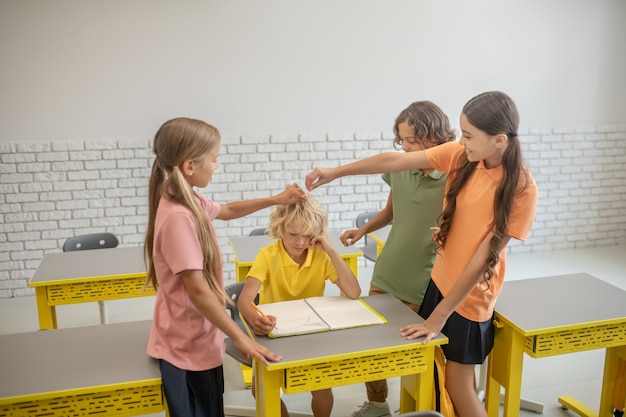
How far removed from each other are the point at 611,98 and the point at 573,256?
1.67 meters

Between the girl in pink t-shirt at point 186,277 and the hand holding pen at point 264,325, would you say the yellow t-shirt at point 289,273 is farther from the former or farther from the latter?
the girl in pink t-shirt at point 186,277

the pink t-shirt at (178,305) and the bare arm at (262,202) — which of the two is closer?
the pink t-shirt at (178,305)

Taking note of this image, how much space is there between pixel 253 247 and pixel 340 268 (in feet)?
4.05

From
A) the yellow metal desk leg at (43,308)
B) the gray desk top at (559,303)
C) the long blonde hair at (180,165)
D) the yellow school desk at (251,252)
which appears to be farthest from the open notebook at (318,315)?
the yellow metal desk leg at (43,308)

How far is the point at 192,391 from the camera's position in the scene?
194 centimetres

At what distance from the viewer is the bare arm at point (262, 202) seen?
2307 mm

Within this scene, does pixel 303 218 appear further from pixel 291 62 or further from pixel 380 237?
pixel 291 62

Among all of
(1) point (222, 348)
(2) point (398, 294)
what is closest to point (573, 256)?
(2) point (398, 294)

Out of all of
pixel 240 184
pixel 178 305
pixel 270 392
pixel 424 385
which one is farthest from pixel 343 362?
pixel 240 184

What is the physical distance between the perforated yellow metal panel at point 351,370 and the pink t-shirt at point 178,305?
0.28 meters

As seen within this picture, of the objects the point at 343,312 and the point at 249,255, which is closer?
the point at 343,312

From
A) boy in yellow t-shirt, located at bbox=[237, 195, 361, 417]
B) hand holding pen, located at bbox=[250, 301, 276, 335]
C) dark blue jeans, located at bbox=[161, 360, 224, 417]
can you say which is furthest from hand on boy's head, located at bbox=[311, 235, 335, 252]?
dark blue jeans, located at bbox=[161, 360, 224, 417]

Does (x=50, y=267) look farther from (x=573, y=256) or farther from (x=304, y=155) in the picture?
(x=573, y=256)

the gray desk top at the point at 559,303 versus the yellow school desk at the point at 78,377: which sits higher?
the gray desk top at the point at 559,303
